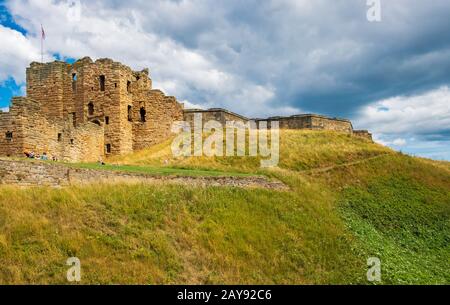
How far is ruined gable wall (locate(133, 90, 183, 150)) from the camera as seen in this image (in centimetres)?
3506

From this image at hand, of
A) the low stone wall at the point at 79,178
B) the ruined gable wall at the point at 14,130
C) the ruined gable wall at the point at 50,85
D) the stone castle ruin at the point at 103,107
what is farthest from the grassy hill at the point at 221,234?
the ruined gable wall at the point at 50,85

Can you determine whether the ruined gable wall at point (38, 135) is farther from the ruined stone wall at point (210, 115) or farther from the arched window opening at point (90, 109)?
the ruined stone wall at point (210, 115)

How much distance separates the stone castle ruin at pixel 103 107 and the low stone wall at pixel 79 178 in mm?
11367

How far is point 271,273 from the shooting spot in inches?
456

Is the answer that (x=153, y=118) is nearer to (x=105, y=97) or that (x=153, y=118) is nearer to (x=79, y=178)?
(x=105, y=97)

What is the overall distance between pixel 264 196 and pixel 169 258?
7640 millimetres

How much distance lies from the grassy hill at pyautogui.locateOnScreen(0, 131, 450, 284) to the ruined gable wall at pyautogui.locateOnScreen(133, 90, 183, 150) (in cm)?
1654

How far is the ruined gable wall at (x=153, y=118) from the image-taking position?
35062 mm

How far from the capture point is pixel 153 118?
35.2 meters

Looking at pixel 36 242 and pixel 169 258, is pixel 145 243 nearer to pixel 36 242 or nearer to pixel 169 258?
pixel 169 258

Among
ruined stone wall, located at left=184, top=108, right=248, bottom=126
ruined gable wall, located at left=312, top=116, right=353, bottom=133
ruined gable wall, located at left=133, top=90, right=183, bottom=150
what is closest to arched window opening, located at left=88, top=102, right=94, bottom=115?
ruined gable wall, located at left=133, top=90, right=183, bottom=150

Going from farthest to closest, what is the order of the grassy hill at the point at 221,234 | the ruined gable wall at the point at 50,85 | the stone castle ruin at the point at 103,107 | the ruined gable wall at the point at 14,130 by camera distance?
the ruined gable wall at the point at 50,85 < the stone castle ruin at the point at 103,107 < the ruined gable wall at the point at 14,130 < the grassy hill at the point at 221,234

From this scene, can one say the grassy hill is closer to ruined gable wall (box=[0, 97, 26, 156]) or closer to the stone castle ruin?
ruined gable wall (box=[0, 97, 26, 156])
